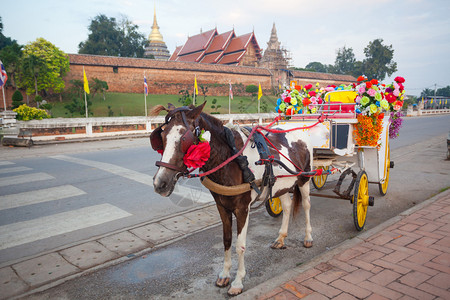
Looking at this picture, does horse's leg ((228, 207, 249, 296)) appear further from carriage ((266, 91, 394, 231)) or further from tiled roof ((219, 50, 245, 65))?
tiled roof ((219, 50, 245, 65))

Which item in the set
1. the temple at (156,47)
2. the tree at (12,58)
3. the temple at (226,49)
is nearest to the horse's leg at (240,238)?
the tree at (12,58)

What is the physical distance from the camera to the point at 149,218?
4949 millimetres

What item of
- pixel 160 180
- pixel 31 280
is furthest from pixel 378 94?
pixel 31 280

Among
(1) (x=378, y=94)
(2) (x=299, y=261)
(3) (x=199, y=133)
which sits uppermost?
(1) (x=378, y=94)

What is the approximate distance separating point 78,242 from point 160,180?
2.59m

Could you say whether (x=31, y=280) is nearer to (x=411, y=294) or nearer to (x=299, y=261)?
(x=299, y=261)

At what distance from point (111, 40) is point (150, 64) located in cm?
1454

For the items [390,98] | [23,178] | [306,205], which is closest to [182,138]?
[306,205]

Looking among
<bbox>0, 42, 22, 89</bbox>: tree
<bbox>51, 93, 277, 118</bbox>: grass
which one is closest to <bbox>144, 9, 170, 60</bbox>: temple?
<bbox>51, 93, 277, 118</bbox>: grass

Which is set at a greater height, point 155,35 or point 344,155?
point 155,35

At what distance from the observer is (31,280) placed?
126 inches

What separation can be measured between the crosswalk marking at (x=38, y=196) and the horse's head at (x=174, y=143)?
4745mm

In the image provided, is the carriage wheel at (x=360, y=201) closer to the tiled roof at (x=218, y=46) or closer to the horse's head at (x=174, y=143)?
the horse's head at (x=174, y=143)

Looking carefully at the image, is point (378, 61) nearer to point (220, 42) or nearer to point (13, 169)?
point (220, 42)
